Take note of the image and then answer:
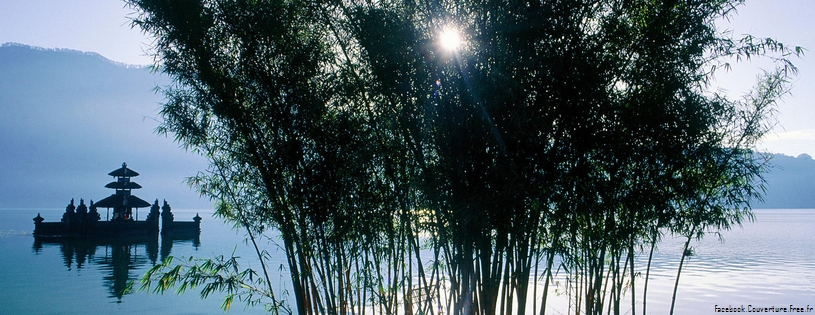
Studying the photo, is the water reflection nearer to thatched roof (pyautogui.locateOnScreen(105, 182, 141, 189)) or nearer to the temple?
the temple

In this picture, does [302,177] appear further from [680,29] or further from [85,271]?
[85,271]

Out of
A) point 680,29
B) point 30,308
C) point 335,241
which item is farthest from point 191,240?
point 680,29

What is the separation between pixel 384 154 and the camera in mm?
4305

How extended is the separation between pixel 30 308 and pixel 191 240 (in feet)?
63.4

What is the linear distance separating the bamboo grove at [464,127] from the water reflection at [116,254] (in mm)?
9468

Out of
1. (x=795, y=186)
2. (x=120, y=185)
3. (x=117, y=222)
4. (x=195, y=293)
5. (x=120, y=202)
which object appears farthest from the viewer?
(x=795, y=186)

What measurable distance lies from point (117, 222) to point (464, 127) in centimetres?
2612

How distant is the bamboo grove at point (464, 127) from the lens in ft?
11.7

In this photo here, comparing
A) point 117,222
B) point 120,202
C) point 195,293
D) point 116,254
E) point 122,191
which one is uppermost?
point 122,191

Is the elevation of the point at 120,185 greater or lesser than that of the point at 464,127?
greater

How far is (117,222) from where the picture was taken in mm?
25828

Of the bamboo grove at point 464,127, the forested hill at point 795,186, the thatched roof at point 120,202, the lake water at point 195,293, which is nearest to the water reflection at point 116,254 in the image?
the lake water at point 195,293

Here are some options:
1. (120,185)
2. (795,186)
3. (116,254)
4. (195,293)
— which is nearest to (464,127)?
(195,293)

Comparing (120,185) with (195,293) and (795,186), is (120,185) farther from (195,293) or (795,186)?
(795,186)
